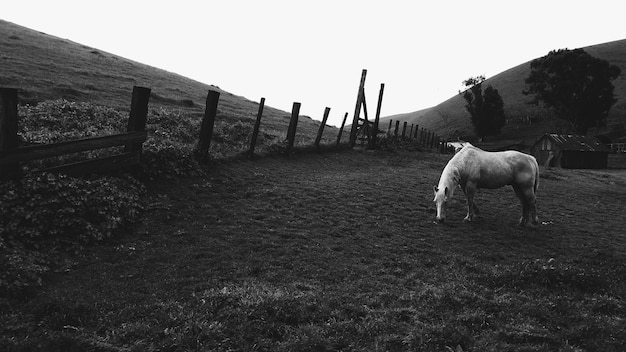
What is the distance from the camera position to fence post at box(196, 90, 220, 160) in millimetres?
13234

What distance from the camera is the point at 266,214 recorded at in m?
10.7

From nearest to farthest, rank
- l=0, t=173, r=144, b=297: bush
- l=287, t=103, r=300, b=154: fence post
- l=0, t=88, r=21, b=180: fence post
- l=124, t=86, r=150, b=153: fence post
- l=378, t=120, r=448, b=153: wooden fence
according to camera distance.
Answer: l=0, t=173, r=144, b=297: bush → l=0, t=88, r=21, b=180: fence post → l=124, t=86, r=150, b=153: fence post → l=287, t=103, r=300, b=154: fence post → l=378, t=120, r=448, b=153: wooden fence

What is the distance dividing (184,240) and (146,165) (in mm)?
3525

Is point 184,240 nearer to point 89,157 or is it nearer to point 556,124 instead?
point 89,157

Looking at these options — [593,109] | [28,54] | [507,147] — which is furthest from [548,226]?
[593,109]

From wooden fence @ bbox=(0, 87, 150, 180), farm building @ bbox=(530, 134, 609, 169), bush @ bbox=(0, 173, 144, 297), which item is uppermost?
farm building @ bbox=(530, 134, 609, 169)

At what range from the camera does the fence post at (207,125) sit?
13.2m

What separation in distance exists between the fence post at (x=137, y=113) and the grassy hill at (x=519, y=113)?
287 feet

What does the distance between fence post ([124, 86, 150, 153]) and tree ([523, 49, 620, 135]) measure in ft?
264

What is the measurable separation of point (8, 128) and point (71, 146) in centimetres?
123

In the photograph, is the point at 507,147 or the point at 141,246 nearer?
the point at 141,246

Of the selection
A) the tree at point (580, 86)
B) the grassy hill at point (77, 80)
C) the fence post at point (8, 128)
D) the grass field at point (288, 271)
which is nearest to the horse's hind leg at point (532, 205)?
the grass field at point (288, 271)

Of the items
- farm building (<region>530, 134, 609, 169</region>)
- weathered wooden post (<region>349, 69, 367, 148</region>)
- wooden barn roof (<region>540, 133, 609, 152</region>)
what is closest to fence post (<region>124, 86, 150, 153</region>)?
weathered wooden post (<region>349, 69, 367, 148</region>)

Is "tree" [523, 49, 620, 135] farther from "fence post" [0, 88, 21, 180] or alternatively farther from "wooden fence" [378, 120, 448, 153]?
"fence post" [0, 88, 21, 180]
